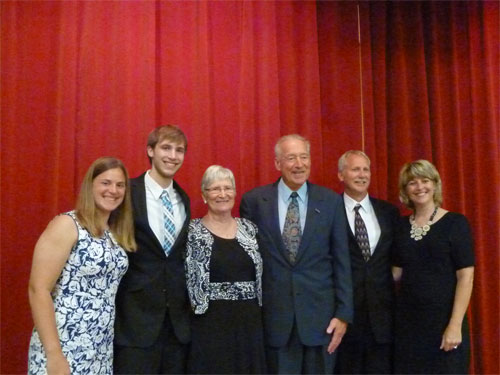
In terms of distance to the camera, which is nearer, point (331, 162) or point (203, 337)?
point (203, 337)

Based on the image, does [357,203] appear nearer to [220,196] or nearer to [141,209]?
[220,196]

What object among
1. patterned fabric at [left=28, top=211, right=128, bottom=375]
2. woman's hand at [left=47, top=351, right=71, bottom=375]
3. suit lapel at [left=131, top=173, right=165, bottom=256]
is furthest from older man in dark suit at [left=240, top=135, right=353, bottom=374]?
woman's hand at [left=47, top=351, right=71, bottom=375]

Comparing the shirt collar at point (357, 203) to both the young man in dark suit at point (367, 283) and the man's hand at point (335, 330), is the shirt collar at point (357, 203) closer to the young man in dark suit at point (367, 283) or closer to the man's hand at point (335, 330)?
the young man in dark suit at point (367, 283)

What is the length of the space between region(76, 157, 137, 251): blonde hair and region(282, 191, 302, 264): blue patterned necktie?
829 millimetres

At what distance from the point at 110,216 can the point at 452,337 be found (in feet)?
6.24

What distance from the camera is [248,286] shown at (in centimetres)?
224

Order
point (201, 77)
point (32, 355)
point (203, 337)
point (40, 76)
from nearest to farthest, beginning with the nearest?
point (32, 355) → point (203, 337) → point (40, 76) → point (201, 77)

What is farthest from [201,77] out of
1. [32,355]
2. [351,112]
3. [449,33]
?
[449,33]

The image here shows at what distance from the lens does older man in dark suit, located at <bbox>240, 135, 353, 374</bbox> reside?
2371 mm

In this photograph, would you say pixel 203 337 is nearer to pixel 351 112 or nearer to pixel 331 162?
pixel 331 162

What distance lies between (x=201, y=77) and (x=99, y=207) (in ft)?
4.29

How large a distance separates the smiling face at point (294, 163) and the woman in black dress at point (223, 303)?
436 mm

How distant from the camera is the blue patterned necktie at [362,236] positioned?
8.61 feet

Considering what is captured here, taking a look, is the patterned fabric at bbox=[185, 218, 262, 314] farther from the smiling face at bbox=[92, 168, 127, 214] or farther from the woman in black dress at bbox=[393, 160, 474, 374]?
the woman in black dress at bbox=[393, 160, 474, 374]
